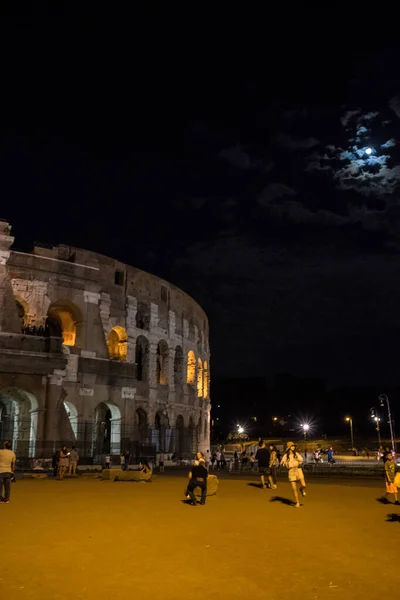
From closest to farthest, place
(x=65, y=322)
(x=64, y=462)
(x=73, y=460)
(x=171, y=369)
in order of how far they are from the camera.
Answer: (x=64, y=462) < (x=73, y=460) < (x=65, y=322) < (x=171, y=369)

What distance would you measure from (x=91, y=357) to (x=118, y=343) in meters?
4.58

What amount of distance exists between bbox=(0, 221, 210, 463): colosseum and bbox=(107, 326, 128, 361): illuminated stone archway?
8 cm

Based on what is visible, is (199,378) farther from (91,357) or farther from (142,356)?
(91,357)

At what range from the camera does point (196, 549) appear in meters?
8.09

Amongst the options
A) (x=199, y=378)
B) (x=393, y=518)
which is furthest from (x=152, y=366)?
(x=393, y=518)

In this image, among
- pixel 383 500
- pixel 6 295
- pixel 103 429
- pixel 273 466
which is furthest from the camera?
pixel 103 429

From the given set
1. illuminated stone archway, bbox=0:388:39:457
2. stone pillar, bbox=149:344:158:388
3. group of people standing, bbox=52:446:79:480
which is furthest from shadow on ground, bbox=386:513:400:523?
stone pillar, bbox=149:344:158:388

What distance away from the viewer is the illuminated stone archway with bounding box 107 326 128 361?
35.1 metres

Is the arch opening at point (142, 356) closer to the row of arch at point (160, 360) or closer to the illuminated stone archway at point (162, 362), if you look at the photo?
the row of arch at point (160, 360)

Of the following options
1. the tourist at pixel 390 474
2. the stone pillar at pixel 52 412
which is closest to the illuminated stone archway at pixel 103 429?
the stone pillar at pixel 52 412

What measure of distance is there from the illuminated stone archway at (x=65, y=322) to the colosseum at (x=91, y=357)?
0.07 meters

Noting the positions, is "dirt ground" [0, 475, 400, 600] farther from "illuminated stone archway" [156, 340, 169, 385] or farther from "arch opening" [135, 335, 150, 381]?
"illuminated stone archway" [156, 340, 169, 385]

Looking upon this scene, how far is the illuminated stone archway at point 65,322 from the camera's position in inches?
1241

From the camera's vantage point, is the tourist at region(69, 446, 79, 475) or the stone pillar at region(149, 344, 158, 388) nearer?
the tourist at region(69, 446, 79, 475)
